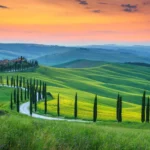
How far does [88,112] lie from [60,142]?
4720 inches

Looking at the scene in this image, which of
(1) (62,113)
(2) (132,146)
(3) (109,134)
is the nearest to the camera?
(2) (132,146)

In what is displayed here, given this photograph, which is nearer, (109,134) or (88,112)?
(109,134)

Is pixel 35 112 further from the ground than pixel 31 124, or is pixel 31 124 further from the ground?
pixel 31 124

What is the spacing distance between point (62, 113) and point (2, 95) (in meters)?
58.7

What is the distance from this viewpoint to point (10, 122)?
15609 mm

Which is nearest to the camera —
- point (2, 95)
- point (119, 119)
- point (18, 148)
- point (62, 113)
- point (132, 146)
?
point (18, 148)

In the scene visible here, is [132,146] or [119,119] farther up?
[132,146]

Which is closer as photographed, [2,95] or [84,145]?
[84,145]

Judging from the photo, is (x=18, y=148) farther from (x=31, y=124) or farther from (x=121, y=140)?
(x=121, y=140)

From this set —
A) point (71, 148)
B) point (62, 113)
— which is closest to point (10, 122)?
point (71, 148)

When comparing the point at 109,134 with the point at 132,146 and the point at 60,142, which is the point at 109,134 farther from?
the point at 60,142

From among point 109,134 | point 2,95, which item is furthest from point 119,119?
point 2,95

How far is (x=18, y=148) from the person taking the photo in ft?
44.8

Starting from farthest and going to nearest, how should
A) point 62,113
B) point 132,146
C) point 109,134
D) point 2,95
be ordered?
point 2,95 < point 62,113 < point 109,134 < point 132,146
